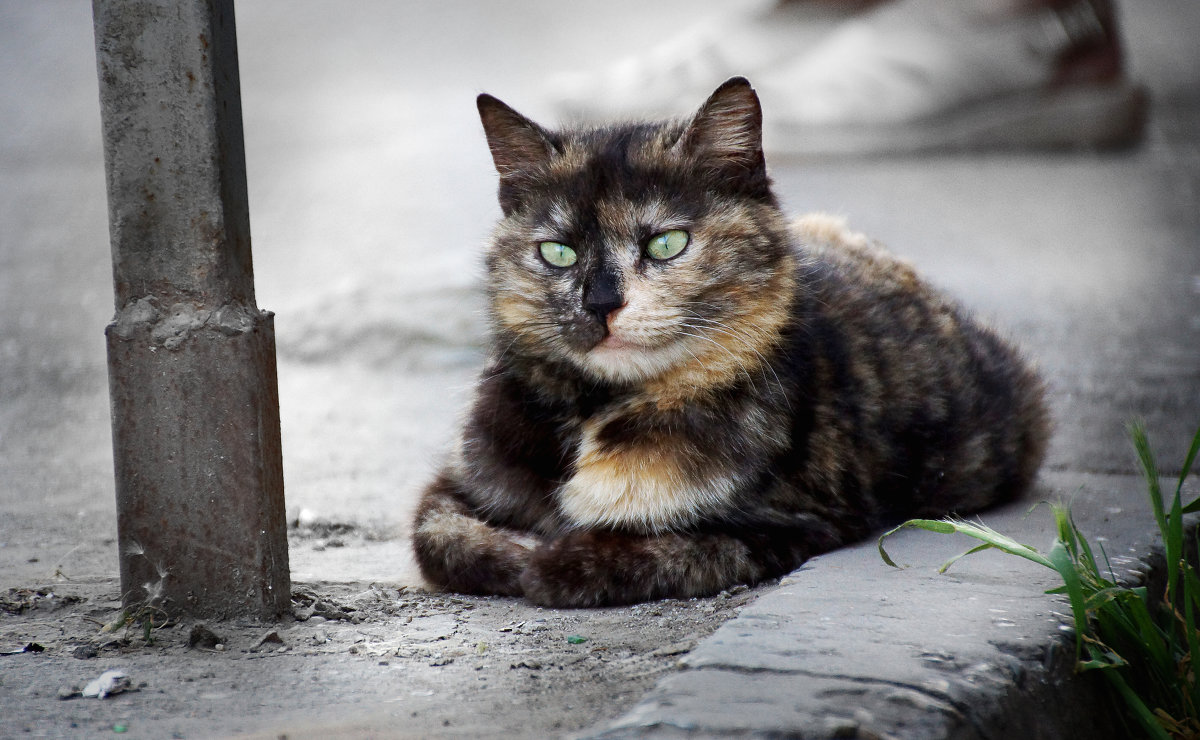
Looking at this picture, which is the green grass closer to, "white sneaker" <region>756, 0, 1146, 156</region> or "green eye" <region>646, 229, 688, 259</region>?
"green eye" <region>646, 229, 688, 259</region>

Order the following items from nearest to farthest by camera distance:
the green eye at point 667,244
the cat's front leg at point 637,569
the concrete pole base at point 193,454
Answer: the concrete pole base at point 193,454, the cat's front leg at point 637,569, the green eye at point 667,244

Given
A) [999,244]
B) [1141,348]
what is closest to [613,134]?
[1141,348]

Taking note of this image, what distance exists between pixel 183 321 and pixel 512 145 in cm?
103

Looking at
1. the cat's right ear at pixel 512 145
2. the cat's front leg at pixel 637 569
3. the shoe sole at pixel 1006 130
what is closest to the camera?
the cat's front leg at pixel 637 569

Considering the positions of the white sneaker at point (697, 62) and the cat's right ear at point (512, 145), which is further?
the white sneaker at point (697, 62)

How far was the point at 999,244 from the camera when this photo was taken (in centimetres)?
817

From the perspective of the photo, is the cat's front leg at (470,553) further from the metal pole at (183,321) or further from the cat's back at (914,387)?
the cat's back at (914,387)

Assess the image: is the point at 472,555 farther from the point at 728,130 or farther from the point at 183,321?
the point at 728,130

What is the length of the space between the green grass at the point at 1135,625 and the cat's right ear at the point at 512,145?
1.33m

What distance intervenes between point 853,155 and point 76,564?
8.85 meters

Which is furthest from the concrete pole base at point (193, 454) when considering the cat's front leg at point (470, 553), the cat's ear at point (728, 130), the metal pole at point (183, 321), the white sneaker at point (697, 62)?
the white sneaker at point (697, 62)

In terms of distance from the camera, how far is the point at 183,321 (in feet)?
7.38

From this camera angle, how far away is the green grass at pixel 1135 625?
2127mm

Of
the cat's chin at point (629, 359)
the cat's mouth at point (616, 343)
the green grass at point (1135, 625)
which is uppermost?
the cat's mouth at point (616, 343)
